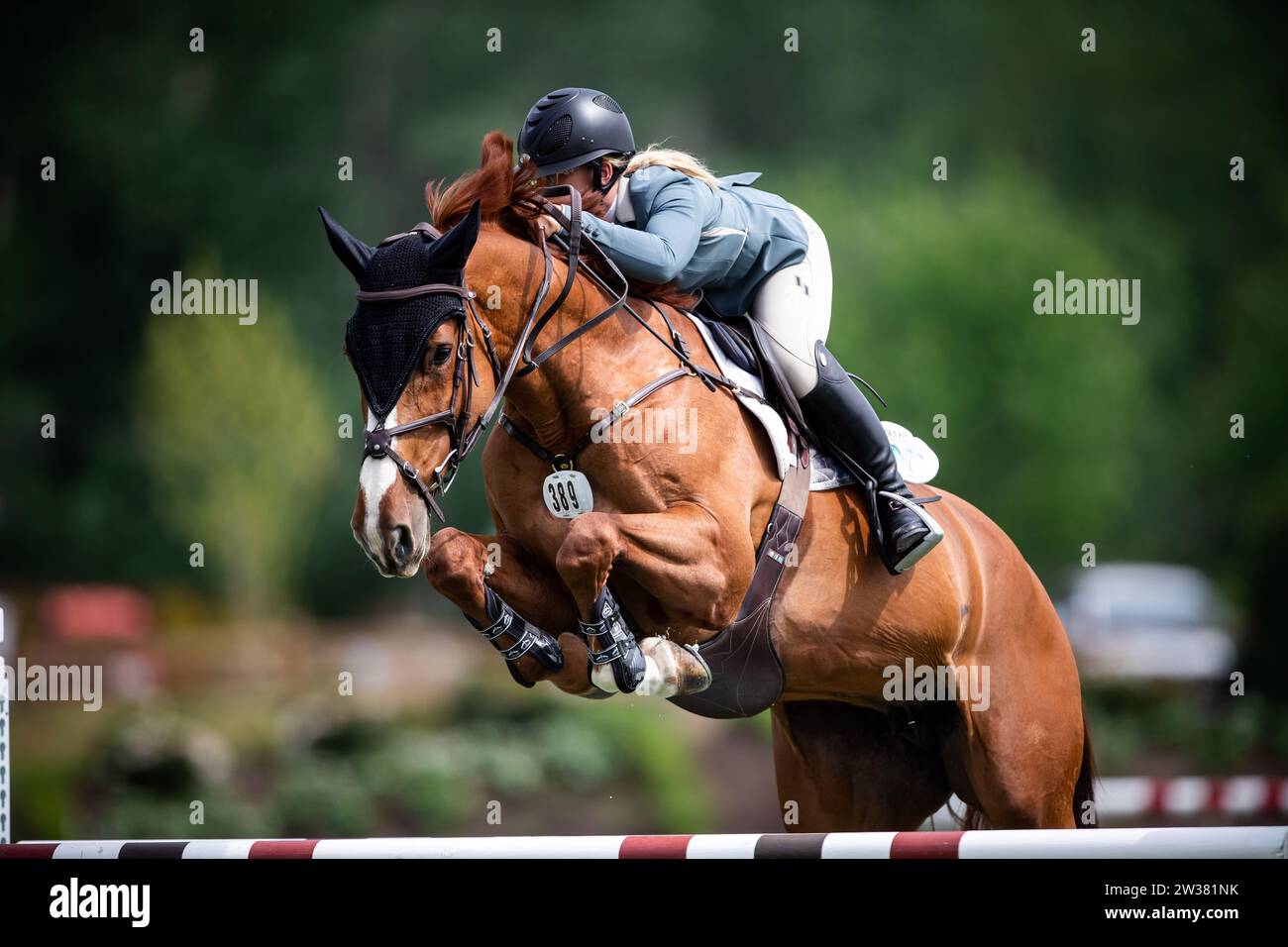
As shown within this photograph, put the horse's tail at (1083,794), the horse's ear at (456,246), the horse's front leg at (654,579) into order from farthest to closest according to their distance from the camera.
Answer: the horse's tail at (1083,794) < the horse's front leg at (654,579) < the horse's ear at (456,246)

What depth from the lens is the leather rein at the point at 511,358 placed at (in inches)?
170

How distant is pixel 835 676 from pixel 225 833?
8.64 metres

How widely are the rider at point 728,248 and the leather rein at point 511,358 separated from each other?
3.8 inches

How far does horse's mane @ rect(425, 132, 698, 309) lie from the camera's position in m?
4.65

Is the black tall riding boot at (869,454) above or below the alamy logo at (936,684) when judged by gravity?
above

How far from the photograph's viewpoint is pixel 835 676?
5.23 metres

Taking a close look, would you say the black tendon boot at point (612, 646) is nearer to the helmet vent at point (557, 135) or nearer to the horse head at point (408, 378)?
the horse head at point (408, 378)

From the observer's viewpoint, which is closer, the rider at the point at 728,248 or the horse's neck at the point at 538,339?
the horse's neck at the point at 538,339

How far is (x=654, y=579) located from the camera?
14.9 feet

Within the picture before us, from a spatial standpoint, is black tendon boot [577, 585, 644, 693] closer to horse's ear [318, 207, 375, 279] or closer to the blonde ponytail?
horse's ear [318, 207, 375, 279]

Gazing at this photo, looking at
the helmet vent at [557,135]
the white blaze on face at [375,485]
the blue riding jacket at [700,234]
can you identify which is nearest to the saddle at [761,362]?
the blue riding jacket at [700,234]

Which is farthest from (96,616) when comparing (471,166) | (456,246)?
(456,246)
